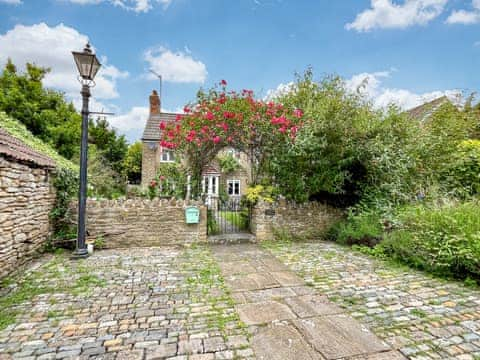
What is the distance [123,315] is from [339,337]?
259 centimetres

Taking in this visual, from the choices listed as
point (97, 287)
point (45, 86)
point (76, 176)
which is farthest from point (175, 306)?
point (45, 86)

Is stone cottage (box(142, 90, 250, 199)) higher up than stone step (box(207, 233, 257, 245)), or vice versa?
stone cottage (box(142, 90, 250, 199))

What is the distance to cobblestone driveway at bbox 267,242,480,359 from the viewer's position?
7.98ft

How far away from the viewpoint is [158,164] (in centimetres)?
1700

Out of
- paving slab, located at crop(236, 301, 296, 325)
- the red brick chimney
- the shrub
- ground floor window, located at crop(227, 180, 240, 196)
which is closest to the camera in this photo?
paving slab, located at crop(236, 301, 296, 325)

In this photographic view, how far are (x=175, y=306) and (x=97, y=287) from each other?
1.53m

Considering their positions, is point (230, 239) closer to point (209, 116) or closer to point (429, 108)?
point (209, 116)

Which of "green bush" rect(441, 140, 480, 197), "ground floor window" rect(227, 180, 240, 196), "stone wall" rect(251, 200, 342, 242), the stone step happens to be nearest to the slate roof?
"ground floor window" rect(227, 180, 240, 196)

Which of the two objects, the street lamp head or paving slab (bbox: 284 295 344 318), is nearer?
paving slab (bbox: 284 295 344 318)

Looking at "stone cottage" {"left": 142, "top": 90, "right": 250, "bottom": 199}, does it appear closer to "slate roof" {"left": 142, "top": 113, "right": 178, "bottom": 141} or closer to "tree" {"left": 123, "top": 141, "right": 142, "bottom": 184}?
"slate roof" {"left": 142, "top": 113, "right": 178, "bottom": 141}

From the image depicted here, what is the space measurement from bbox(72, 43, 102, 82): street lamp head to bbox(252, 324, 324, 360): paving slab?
620 cm

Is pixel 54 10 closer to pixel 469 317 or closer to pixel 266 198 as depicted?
pixel 266 198

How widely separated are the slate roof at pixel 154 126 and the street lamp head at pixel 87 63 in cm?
1211

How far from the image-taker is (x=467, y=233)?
4.19m
